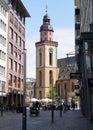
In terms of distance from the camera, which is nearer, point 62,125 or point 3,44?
point 62,125

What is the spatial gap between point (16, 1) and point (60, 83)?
83.9 meters

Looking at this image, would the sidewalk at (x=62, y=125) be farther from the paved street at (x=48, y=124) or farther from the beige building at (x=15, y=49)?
the beige building at (x=15, y=49)

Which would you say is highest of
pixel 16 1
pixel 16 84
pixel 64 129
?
pixel 16 1

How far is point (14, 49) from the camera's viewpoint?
301ft

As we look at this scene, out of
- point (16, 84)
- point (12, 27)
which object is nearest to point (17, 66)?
point (16, 84)

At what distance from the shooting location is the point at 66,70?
17550 cm

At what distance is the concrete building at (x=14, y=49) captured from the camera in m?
86.6

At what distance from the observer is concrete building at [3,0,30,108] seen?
86644mm

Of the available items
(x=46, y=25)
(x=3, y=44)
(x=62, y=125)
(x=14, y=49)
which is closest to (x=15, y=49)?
(x=14, y=49)

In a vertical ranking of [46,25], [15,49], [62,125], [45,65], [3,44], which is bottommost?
[62,125]

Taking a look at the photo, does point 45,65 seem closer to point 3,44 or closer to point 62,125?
point 3,44

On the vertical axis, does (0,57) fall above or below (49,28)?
below

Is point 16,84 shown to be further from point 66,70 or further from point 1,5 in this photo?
point 66,70

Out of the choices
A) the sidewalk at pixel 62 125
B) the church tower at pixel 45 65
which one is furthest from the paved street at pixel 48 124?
the church tower at pixel 45 65
